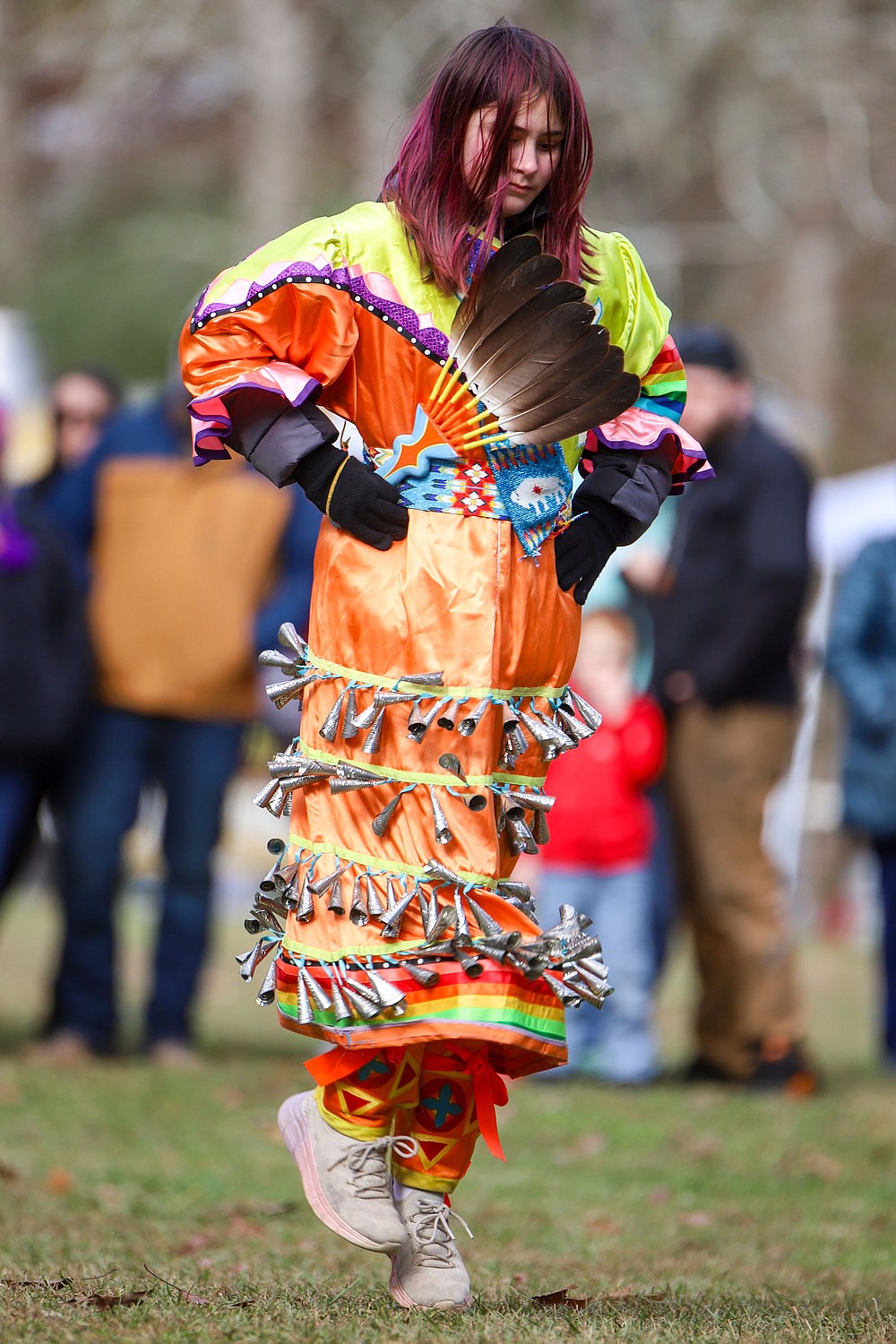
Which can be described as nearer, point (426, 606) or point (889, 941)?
point (426, 606)

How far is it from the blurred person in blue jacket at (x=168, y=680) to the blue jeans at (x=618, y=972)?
4.37 ft

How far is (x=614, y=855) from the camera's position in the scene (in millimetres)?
6898

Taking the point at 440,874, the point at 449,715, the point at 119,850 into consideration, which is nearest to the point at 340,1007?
the point at 440,874

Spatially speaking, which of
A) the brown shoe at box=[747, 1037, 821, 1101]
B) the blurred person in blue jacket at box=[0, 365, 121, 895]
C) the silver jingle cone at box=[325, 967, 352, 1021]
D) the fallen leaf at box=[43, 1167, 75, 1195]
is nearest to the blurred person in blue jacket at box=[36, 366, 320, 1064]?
the blurred person in blue jacket at box=[0, 365, 121, 895]

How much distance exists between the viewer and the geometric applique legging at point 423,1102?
3232mm

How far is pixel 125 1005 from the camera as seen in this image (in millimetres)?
8422

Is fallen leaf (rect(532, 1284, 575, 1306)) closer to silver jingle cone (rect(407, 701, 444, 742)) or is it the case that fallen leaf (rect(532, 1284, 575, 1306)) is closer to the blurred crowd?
silver jingle cone (rect(407, 701, 444, 742))

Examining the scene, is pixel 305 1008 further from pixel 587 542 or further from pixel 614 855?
pixel 614 855

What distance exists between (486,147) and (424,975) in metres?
1.37

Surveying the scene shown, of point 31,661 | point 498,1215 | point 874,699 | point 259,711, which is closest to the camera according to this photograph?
→ point 498,1215

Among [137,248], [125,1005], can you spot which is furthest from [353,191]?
[125,1005]

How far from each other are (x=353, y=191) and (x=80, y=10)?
4460mm

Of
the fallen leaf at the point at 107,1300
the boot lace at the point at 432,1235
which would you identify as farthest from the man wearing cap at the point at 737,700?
the fallen leaf at the point at 107,1300

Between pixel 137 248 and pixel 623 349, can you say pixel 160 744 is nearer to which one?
pixel 623 349
